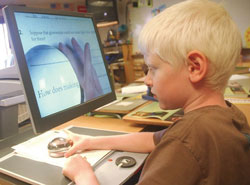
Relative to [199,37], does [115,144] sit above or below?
below

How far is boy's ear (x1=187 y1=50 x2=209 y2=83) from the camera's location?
1.54ft

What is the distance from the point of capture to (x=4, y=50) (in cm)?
120

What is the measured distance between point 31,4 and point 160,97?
332 centimetres

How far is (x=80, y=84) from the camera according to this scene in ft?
2.54

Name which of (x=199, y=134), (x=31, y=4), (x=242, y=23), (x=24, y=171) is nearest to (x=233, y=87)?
(x=199, y=134)

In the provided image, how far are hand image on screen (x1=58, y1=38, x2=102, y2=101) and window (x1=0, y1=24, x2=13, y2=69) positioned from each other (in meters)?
0.50

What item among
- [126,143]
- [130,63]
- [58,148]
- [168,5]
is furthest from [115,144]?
[130,63]

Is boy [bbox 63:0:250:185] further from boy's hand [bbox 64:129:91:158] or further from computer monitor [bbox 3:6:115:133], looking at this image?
computer monitor [bbox 3:6:115:133]

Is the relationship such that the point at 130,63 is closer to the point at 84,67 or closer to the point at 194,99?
the point at 84,67

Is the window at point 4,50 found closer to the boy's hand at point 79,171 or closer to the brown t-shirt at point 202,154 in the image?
the boy's hand at point 79,171

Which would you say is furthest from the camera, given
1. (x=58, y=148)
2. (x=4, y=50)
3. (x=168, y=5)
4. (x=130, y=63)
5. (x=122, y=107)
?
(x=130, y=63)

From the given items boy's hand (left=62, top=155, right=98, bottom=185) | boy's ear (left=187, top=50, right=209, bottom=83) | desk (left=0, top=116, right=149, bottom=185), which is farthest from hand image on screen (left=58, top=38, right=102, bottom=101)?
boy's ear (left=187, top=50, right=209, bottom=83)

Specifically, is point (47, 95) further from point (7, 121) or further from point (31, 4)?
point (31, 4)

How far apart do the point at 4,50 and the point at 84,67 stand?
63 cm
